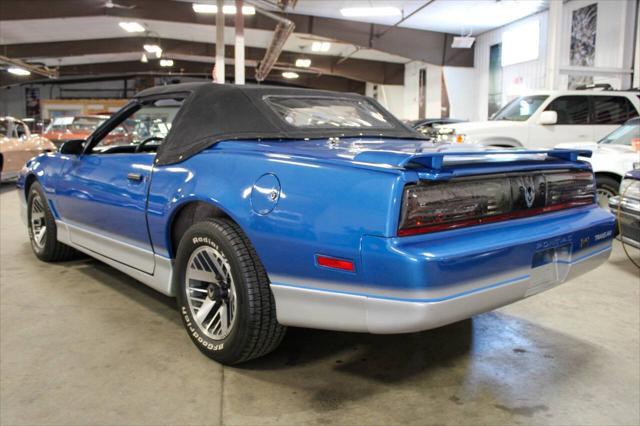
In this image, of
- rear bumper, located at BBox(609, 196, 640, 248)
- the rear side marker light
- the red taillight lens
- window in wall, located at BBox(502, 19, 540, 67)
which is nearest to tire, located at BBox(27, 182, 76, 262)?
the rear side marker light

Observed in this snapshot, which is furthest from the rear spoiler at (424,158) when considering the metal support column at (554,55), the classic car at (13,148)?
the classic car at (13,148)

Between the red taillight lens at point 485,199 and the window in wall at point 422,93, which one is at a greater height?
the window in wall at point 422,93

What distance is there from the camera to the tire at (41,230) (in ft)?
13.2

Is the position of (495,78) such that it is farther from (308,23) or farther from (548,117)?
(548,117)

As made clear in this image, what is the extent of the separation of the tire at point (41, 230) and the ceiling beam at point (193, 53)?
673 inches

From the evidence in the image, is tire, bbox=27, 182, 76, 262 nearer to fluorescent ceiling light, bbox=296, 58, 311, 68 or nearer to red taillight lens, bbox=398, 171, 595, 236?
red taillight lens, bbox=398, 171, 595, 236

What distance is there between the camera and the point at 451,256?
71.6 inches

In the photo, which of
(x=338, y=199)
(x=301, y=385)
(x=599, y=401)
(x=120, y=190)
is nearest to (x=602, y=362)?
(x=599, y=401)

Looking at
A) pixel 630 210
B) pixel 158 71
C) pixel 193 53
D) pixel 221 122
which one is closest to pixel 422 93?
pixel 193 53

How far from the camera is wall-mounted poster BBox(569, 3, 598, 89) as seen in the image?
11430mm

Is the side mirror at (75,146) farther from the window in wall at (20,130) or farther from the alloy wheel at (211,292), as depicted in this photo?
the window in wall at (20,130)

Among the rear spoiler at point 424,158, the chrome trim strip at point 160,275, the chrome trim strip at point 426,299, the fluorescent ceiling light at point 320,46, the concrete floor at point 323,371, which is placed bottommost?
the concrete floor at point 323,371

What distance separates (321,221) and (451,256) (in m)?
0.47

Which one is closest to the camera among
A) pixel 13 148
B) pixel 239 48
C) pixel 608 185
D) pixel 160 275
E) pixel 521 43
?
pixel 160 275
